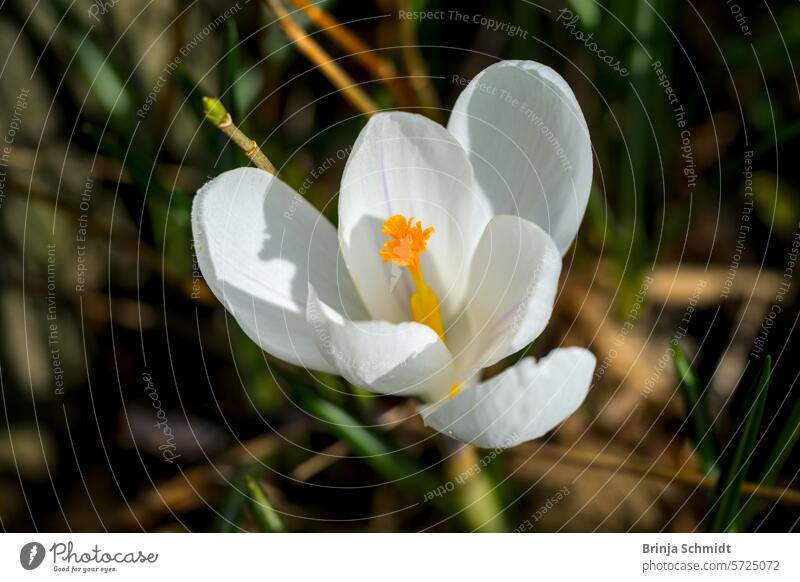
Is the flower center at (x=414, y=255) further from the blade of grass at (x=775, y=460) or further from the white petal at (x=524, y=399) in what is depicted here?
the blade of grass at (x=775, y=460)

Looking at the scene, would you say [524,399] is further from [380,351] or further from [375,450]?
[375,450]

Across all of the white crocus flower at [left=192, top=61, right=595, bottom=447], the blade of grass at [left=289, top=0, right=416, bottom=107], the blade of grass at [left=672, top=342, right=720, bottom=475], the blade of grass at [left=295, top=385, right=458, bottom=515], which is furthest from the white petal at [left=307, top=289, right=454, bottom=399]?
the blade of grass at [left=289, top=0, right=416, bottom=107]

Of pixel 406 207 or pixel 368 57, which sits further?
pixel 368 57

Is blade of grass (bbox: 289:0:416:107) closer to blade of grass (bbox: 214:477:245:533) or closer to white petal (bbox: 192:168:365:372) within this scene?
Result: white petal (bbox: 192:168:365:372)

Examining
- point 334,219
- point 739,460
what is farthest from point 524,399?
point 334,219

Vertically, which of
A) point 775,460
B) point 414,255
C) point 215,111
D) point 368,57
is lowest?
point 775,460

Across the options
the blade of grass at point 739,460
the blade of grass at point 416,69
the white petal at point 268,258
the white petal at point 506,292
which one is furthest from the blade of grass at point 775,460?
the blade of grass at point 416,69
